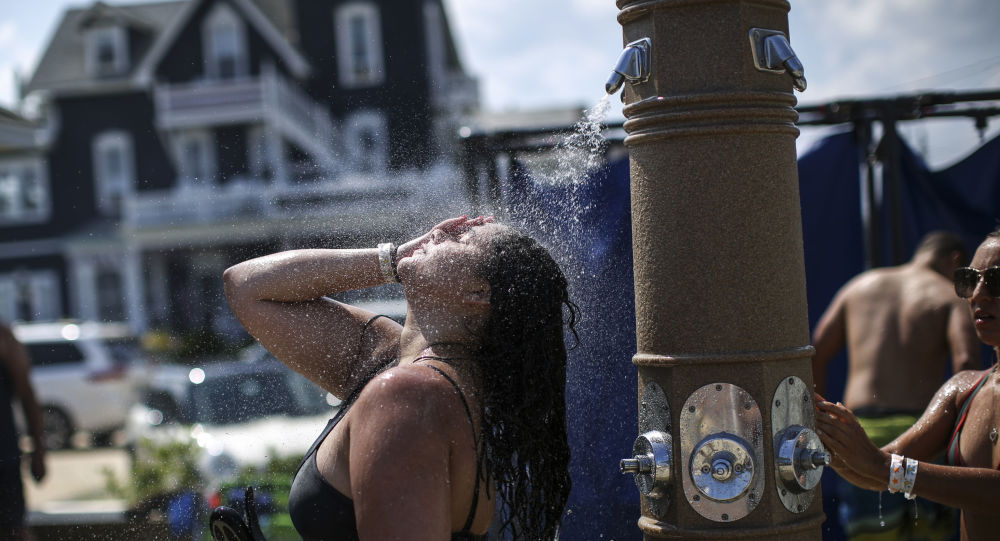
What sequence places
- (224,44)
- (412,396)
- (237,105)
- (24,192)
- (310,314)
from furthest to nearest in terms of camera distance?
(24,192) → (224,44) → (237,105) → (310,314) → (412,396)

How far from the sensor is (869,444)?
2.16 metres

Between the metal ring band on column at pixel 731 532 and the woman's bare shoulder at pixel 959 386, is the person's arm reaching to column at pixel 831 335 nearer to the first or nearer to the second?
the woman's bare shoulder at pixel 959 386

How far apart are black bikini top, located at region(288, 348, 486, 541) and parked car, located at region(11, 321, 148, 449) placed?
47.1 feet

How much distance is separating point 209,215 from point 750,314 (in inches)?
914

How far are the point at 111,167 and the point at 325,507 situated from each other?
28.9m

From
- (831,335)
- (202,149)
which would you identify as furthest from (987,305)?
(202,149)

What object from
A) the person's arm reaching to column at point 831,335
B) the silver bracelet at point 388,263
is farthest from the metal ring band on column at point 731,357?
the person's arm reaching to column at point 831,335

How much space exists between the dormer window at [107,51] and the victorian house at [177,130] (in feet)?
0.10

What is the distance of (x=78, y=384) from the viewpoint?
15336mm

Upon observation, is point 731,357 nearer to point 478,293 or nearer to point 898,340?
point 478,293

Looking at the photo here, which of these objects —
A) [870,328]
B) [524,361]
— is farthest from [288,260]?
[870,328]

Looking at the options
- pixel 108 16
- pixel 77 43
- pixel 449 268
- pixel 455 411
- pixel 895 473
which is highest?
pixel 108 16

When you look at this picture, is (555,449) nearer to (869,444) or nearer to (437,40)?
(869,444)

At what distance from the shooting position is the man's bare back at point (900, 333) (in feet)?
15.3
